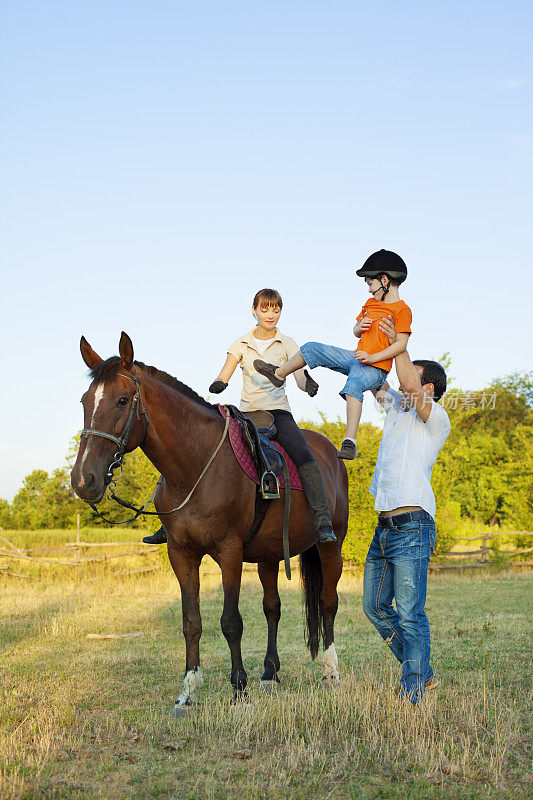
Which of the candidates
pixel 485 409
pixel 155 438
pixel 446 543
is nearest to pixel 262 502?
pixel 155 438

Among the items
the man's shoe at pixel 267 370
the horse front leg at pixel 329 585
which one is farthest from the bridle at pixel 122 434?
the horse front leg at pixel 329 585

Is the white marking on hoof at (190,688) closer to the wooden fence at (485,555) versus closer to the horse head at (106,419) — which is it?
the horse head at (106,419)

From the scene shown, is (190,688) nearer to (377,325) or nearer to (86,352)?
(86,352)

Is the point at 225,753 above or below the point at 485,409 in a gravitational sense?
below

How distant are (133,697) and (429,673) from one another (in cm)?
280

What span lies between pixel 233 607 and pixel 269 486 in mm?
1043

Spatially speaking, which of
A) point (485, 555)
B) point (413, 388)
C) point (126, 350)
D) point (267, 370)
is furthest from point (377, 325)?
point (485, 555)

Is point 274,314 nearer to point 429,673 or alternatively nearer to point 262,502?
point 262,502

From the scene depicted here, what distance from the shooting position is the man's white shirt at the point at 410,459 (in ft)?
16.2

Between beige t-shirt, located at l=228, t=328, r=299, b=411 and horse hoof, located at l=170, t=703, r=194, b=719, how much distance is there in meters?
2.67

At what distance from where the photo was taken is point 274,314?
20.3 ft

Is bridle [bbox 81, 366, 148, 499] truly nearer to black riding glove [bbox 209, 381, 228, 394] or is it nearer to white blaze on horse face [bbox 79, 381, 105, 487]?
white blaze on horse face [bbox 79, 381, 105, 487]

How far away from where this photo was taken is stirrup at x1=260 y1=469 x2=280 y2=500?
18.5ft

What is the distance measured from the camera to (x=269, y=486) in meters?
5.70
